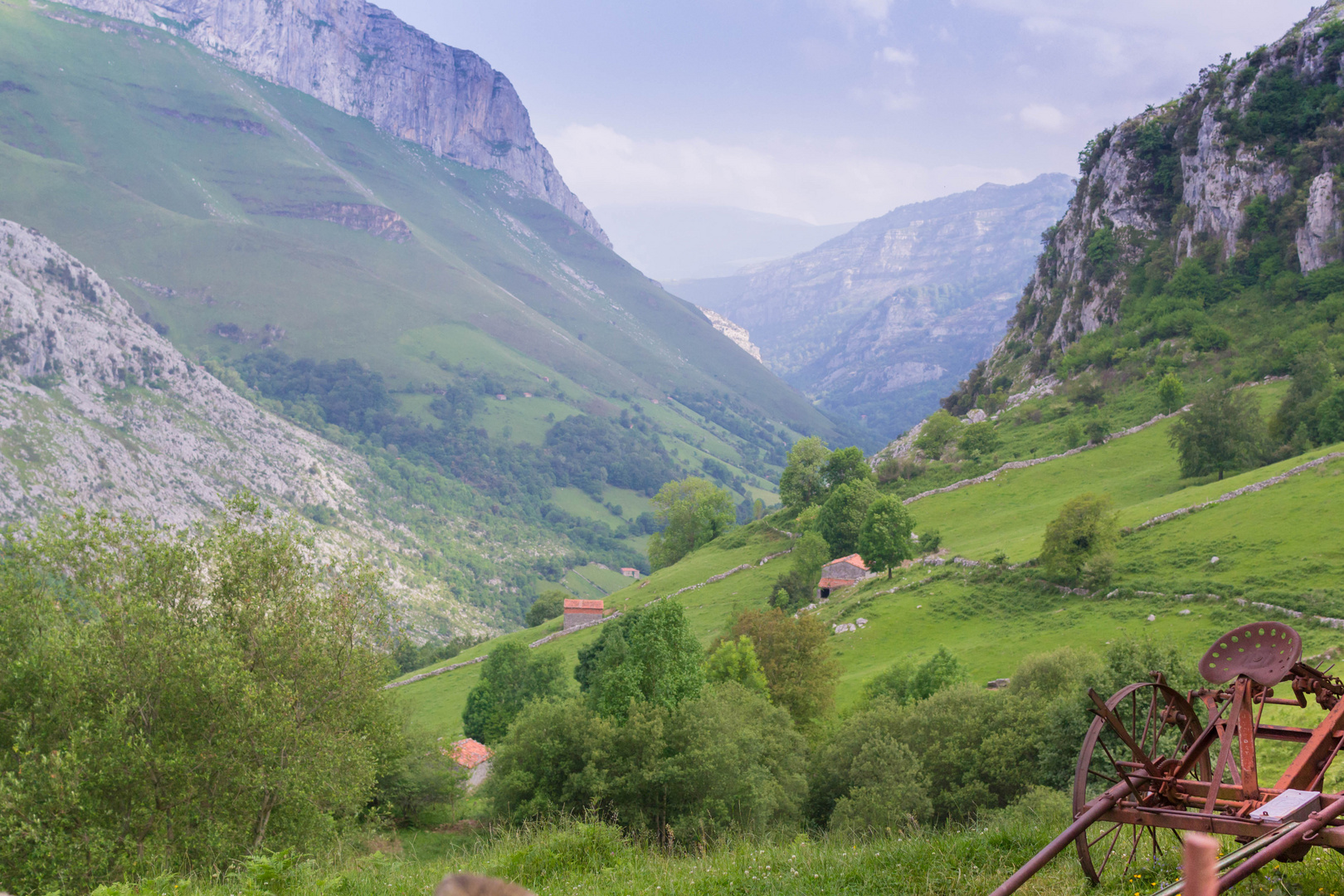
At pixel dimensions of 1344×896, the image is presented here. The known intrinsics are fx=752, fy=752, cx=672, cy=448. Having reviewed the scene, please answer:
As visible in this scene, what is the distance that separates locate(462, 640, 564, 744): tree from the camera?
207 ft

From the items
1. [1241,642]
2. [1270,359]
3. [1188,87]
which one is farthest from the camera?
[1188,87]

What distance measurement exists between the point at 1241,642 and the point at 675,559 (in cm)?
11089

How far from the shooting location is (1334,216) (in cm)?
8462

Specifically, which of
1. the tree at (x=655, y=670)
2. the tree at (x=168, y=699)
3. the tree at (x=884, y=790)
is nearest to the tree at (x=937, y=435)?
the tree at (x=655, y=670)

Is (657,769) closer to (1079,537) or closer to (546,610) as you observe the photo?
(1079,537)

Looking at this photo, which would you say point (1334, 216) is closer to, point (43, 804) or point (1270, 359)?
point (1270, 359)

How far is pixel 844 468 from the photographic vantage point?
96062 millimetres

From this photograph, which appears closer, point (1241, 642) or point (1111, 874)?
point (1241, 642)

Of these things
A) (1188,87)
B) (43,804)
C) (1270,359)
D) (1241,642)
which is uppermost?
(1188,87)

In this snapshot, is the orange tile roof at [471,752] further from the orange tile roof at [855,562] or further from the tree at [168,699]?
the orange tile roof at [855,562]

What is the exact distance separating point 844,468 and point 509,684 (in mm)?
50994

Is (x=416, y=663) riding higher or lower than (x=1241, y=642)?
lower

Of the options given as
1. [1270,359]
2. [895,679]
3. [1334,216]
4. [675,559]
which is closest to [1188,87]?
[1334,216]

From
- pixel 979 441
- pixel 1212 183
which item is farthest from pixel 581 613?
pixel 1212 183
